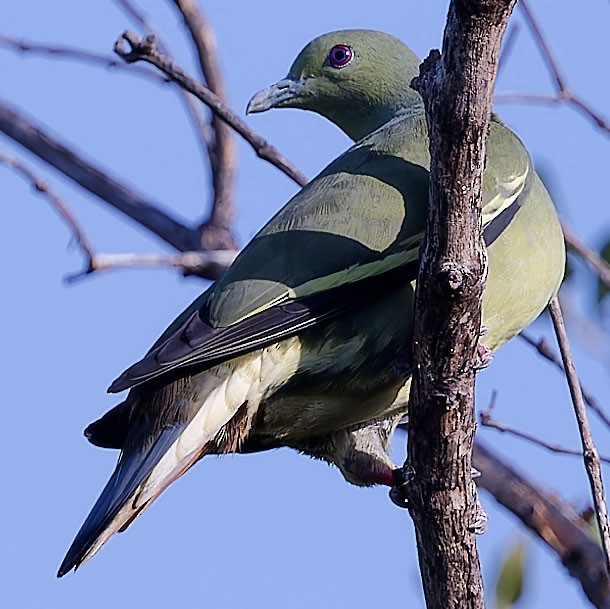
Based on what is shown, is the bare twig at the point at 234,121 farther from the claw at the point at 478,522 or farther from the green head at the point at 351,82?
the claw at the point at 478,522

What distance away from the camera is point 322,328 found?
3711 millimetres

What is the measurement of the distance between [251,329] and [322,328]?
269 millimetres

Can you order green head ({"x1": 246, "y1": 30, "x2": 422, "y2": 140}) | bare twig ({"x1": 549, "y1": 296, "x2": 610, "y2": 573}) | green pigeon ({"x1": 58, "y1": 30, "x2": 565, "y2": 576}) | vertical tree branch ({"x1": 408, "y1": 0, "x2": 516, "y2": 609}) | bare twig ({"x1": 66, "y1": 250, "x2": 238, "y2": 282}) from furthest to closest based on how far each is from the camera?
green head ({"x1": 246, "y1": 30, "x2": 422, "y2": 140})
bare twig ({"x1": 66, "y1": 250, "x2": 238, "y2": 282})
green pigeon ({"x1": 58, "y1": 30, "x2": 565, "y2": 576})
bare twig ({"x1": 549, "y1": 296, "x2": 610, "y2": 573})
vertical tree branch ({"x1": 408, "y1": 0, "x2": 516, "y2": 609})

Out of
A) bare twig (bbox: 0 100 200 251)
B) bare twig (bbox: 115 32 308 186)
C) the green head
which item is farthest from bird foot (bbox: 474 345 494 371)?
bare twig (bbox: 0 100 200 251)

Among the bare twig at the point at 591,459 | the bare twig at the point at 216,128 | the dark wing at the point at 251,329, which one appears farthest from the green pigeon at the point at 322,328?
the bare twig at the point at 216,128

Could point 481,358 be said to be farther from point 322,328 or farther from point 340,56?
point 340,56

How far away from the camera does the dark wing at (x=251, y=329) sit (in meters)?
3.44

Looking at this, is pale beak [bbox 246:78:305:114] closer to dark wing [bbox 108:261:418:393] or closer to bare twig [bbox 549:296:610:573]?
dark wing [bbox 108:261:418:393]

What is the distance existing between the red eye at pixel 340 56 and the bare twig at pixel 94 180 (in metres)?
1.04

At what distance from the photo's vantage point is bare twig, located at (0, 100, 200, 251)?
19.0ft

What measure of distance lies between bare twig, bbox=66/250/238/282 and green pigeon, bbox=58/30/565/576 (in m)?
0.36

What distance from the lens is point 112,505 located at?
3.52 metres

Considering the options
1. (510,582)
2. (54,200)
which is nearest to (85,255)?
(54,200)

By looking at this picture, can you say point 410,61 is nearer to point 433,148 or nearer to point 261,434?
point 261,434
